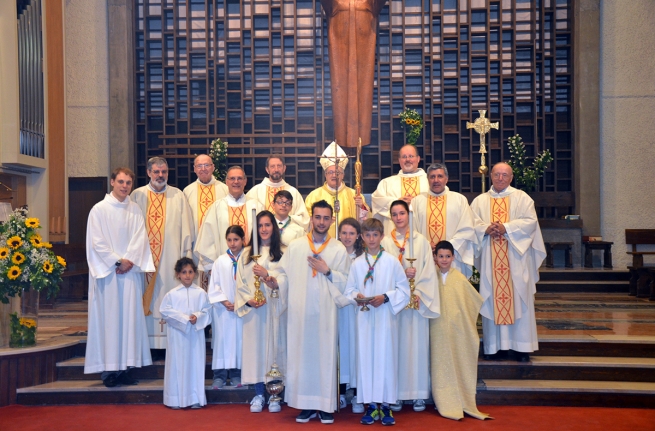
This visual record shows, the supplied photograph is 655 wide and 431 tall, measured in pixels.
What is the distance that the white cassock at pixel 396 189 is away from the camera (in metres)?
6.96

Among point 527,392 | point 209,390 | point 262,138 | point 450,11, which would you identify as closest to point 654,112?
point 450,11

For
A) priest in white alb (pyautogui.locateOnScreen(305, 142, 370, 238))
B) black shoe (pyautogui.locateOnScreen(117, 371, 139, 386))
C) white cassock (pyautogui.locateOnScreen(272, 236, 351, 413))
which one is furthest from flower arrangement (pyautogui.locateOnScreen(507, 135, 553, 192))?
black shoe (pyautogui.locateOnScreen(117, 371, 139, 386))

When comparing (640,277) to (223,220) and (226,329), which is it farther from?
(226,329)

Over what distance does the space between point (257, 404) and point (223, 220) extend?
5.51ft

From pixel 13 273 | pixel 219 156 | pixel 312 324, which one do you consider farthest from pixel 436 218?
pixel 219 156

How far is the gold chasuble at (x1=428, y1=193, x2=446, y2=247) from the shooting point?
6.51 meters

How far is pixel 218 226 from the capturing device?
6.54m

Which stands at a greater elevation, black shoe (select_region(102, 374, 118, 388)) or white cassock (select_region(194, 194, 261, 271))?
white cassock (select_region(194, 194, 261, 271))

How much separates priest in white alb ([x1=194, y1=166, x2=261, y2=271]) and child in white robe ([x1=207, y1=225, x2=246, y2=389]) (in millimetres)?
489

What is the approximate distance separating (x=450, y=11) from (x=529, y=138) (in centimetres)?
219

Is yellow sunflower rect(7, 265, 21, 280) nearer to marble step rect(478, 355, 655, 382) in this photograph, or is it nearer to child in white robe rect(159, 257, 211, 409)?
child in white robe rect(159, 257, 211, 409)

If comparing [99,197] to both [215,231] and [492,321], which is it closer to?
[215,231]

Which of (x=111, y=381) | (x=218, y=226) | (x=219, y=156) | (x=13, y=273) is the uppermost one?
(x=219, y=156)

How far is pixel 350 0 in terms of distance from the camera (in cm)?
980
